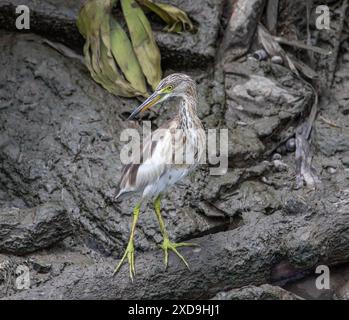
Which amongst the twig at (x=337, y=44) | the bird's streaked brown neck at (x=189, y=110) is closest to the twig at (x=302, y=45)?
the twig at (x=337, y=44)

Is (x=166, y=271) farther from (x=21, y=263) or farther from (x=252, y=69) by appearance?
(x=252, y=69)

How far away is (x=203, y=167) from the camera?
22.1ft

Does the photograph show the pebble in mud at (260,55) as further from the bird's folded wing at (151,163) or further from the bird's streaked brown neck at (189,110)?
the bird's folded wing at (151,163)

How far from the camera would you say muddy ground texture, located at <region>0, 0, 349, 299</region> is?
17.7ft

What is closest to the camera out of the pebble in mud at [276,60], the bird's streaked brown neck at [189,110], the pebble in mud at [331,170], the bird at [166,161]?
the bird at [166,161]

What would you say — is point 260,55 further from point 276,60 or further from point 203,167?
point 203,167

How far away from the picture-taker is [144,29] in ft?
23.6

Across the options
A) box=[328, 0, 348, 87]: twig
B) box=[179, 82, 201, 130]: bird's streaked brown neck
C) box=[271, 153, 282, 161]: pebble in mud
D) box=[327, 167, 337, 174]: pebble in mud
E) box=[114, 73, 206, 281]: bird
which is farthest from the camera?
box=[328, 0, 348, 87]: twig

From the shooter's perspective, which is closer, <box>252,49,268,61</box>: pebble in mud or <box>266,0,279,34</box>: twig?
<box>252,49,268,61</box>: pebble in mud

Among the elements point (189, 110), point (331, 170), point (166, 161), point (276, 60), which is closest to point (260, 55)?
point (276, 60)

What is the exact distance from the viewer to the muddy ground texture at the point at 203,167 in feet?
17.7

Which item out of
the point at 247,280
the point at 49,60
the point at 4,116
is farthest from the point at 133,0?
the point at 247,280

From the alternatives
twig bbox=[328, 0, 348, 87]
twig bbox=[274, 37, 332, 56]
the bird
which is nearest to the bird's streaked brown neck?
the bird

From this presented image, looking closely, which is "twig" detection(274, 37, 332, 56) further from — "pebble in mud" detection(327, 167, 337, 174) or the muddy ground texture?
"pebble in mud" detection(327, 167, 337, 174)
